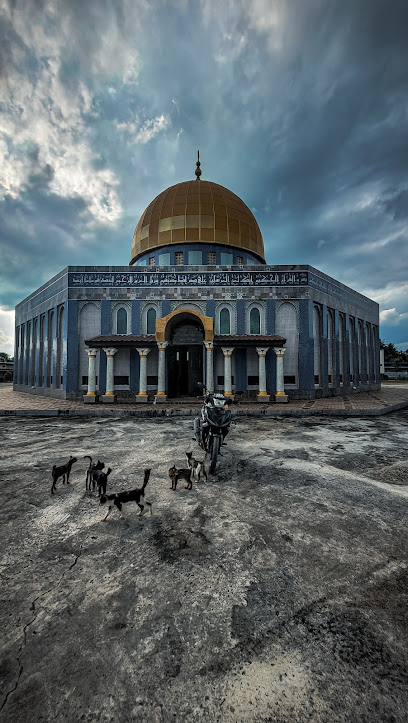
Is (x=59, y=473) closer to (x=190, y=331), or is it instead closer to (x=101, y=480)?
(x=101, y=480)

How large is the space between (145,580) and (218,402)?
11.3 feet

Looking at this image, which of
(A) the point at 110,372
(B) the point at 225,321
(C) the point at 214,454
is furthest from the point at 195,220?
(C) the point at 214,454

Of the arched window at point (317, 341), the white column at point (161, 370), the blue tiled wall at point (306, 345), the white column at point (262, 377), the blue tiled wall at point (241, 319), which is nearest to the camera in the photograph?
the white column at point (161, 370)

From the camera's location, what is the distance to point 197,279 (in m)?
18.8

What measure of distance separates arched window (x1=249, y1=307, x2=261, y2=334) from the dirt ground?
14.6 metres

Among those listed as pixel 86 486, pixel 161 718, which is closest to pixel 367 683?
pixel 161 718

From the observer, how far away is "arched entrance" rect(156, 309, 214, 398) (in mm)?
16781

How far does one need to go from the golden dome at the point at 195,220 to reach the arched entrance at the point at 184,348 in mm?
7385

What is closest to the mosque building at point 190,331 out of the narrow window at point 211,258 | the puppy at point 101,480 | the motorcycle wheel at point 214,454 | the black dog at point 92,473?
the narrow window at point 211,258

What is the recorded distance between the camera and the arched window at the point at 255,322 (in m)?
19.0

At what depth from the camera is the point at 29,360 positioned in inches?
1025

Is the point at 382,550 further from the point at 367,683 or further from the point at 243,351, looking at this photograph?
the point at 243,351

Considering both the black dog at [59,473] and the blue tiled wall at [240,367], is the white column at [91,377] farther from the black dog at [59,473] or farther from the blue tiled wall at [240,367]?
the black dog at [59,473]

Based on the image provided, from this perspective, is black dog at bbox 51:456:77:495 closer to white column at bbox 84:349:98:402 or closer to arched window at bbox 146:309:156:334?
white column at bbox 84:349:98:402
